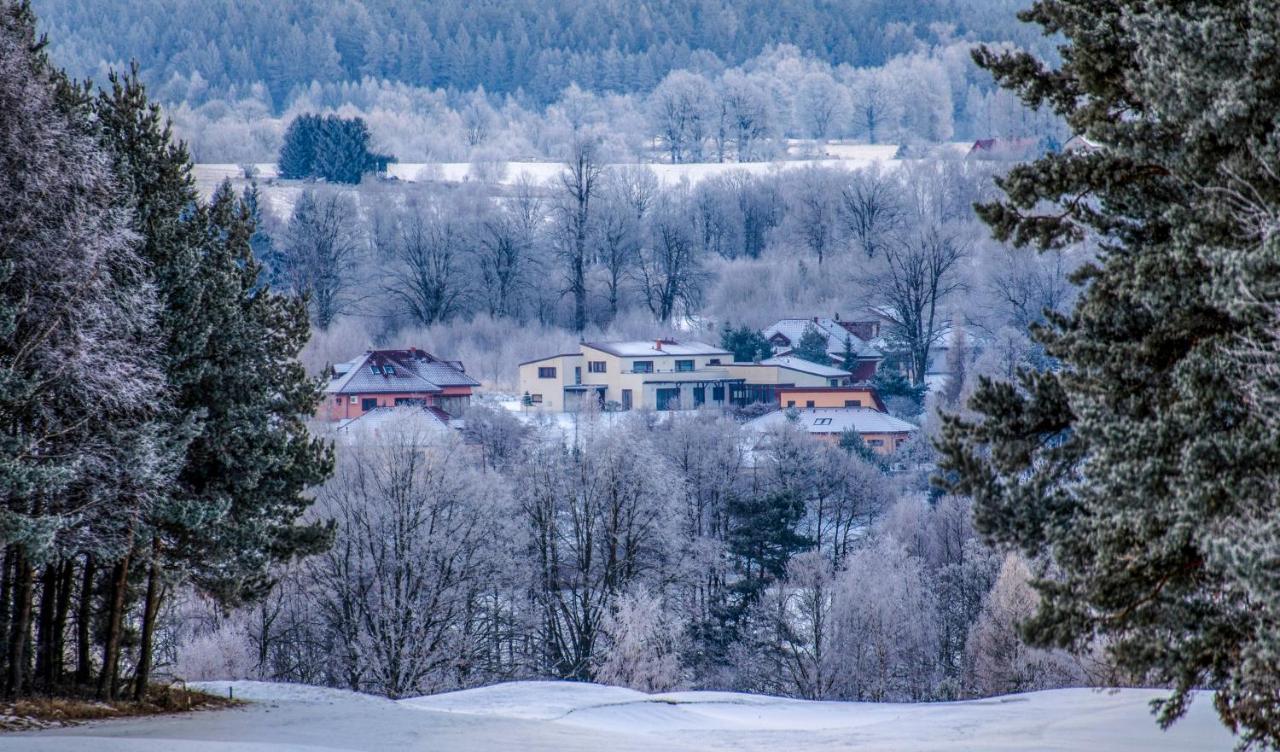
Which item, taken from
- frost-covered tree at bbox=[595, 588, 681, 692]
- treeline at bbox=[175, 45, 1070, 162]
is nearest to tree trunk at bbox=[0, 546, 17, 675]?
frost-covered tree at bbox=[595, 588, 681, 692]

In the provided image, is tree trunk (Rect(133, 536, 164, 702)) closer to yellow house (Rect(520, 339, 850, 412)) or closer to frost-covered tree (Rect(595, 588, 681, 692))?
frost-covered tree (Rect(595, 588, 681, 692))

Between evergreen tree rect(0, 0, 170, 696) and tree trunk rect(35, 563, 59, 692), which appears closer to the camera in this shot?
evergreen tree rect(0, 0, 170, 696)

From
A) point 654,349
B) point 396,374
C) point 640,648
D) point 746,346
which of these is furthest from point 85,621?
point 746,346

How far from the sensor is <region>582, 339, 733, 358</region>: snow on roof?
7738 cm

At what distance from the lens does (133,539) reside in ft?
51.4

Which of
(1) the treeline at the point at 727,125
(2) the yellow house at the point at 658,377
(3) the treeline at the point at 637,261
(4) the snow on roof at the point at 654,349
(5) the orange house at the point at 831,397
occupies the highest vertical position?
(1) the treeline at the point at 727,125

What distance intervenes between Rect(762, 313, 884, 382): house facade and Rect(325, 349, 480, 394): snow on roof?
805 inches

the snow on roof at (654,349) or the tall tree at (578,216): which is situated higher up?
the tall tree at (578,216)

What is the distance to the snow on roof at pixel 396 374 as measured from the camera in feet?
243

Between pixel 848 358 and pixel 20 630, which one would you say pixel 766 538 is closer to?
pixel 20 630

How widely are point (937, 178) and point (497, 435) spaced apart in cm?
7591

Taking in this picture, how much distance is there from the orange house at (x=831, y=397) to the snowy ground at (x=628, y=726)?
54.3m

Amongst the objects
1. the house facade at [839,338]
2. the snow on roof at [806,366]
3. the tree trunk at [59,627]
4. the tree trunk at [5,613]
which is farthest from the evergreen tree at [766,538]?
the house facade at [839,338]

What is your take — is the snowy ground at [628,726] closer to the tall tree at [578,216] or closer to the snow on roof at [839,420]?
the snow on roof at [839,420]
